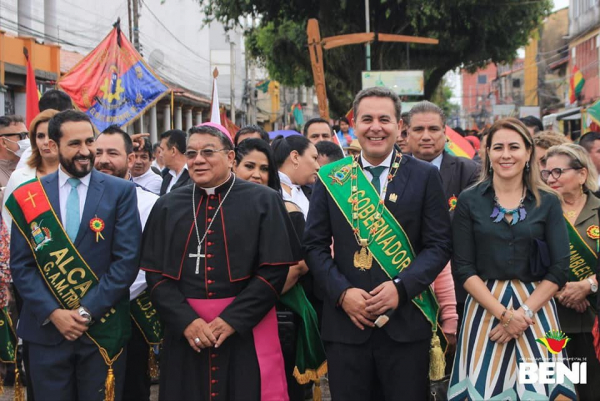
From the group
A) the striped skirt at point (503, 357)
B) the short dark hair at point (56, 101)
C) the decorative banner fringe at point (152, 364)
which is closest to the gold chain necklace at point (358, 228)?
the striped skirt at point (503, 357)

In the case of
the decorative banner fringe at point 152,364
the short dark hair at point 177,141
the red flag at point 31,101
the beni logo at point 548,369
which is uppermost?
the red flag at point 31,101

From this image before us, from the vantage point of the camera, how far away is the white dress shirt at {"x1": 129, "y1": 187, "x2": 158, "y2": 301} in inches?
201

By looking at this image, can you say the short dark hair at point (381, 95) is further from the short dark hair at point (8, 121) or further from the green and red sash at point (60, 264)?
the short dark hair at point (8, 121)

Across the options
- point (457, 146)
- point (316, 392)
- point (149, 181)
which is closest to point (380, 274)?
point (316, 392)

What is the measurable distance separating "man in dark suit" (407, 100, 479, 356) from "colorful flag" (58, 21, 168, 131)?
5028mm

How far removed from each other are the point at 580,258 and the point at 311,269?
2025 millimetres

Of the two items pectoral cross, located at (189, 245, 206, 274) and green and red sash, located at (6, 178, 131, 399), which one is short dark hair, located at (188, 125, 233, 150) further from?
green and red sash, located at (6, 178, 131, 399)

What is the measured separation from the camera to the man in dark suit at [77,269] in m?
4.36

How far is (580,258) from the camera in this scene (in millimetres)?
5223

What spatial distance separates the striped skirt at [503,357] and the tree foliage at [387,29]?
68.7ft

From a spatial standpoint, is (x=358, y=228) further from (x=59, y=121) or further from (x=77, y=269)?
(x=59, y=121)

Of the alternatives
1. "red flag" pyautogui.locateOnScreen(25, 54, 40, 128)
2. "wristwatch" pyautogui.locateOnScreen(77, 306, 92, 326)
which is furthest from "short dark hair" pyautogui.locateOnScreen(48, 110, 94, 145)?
"red flag" pyautogui.locateOnScreen(25, 54, 40, 128)

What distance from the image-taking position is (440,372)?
167 inches

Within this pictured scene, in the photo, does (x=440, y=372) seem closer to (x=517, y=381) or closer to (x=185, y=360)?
(x=517, y=381)
